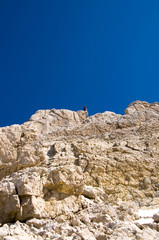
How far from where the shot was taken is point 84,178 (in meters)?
16.9

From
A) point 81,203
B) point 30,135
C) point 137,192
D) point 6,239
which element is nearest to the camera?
point 6,239

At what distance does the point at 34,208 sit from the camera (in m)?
11.9

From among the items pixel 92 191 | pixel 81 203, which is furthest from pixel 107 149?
pixel 81 203

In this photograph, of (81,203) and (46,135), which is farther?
(46,135)

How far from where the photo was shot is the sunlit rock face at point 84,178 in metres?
10.4

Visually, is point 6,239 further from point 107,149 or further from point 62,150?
point 107,149

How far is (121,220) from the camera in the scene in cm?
→ 1132

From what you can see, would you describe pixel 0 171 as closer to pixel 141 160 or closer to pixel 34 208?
pixel 34 208

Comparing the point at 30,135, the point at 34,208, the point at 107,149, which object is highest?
the point at 30,135

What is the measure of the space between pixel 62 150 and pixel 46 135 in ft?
16.8

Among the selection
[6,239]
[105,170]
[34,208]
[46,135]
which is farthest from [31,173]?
[46,135]

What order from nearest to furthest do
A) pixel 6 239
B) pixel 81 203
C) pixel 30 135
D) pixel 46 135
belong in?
pixel 6 239, pixel 81 203, pixel 30 135, pixel 46 135

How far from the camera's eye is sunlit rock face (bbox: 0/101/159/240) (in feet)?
34.0

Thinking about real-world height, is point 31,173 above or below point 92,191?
above
